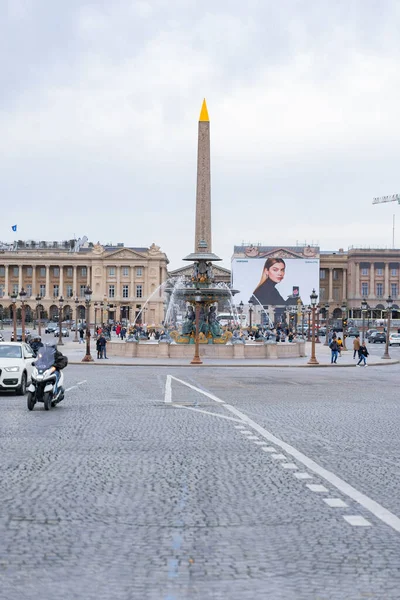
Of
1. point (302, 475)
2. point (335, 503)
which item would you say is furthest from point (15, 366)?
point (335, 503)

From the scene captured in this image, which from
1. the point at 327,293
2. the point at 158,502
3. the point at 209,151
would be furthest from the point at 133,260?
the point at 158,502

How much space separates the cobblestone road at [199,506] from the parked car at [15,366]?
14.8 feet

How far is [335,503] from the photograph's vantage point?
8.26m

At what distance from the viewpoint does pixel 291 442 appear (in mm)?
12773

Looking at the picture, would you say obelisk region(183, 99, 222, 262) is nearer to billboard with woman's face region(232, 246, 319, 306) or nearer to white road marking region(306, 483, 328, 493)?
white road marking region(306, 483, 328, 493)

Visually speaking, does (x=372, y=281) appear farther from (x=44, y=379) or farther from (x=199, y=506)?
(x=199, y=506)

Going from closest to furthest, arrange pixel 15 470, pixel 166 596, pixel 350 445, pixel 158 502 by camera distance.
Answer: pixel 166 596 → pixel 158 502 → pixel 15 470 → pixel 350 445

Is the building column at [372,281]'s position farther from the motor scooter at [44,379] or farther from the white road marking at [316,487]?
the white road marking at [316,487]

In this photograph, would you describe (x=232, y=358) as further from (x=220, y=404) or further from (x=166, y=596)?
(x=166, y=596)

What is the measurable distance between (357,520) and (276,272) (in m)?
132

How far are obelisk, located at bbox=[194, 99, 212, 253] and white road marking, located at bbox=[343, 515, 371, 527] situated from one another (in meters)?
39.7

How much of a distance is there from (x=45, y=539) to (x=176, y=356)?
38.6 metres

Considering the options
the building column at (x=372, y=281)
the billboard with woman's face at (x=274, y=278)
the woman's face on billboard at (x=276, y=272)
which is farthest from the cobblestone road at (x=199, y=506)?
the building column at (x=372, y=281)

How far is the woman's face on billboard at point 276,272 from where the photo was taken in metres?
138
